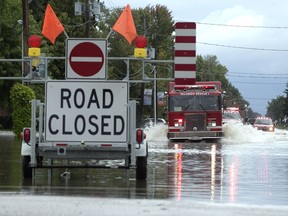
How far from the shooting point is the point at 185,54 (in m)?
14.1

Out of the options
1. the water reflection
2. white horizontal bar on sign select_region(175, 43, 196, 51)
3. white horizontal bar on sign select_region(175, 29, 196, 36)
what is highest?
white horizontal bar on sign select_region(175, 29, 196, 36)

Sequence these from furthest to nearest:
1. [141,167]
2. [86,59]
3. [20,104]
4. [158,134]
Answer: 1. [158,134]
2. [20,104]
3. [141,167]
4. [86,59]

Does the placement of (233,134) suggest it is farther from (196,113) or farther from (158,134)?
Answer: (158,134)

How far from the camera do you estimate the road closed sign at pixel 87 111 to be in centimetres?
1323

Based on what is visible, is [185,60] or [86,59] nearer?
[86,59]

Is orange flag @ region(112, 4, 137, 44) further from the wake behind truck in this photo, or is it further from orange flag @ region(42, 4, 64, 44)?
the wake behind truck

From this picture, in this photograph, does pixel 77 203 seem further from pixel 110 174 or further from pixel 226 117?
pixel 226 117

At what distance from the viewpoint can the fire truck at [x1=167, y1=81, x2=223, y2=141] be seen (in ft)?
127

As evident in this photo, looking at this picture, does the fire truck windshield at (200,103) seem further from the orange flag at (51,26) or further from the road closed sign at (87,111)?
the road closed sign at (87,111)

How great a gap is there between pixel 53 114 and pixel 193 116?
26.1 meters

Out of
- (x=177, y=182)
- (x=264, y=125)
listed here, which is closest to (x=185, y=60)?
(x=177, y=182)

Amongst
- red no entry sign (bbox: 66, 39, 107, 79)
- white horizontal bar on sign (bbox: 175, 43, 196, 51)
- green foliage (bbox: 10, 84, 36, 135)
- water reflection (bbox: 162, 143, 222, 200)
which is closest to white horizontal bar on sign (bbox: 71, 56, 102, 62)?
red no entry sign (bbox: 66, 39, 107, 79)

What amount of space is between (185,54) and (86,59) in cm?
189

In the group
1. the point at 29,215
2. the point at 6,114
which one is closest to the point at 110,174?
the point at 29,215
